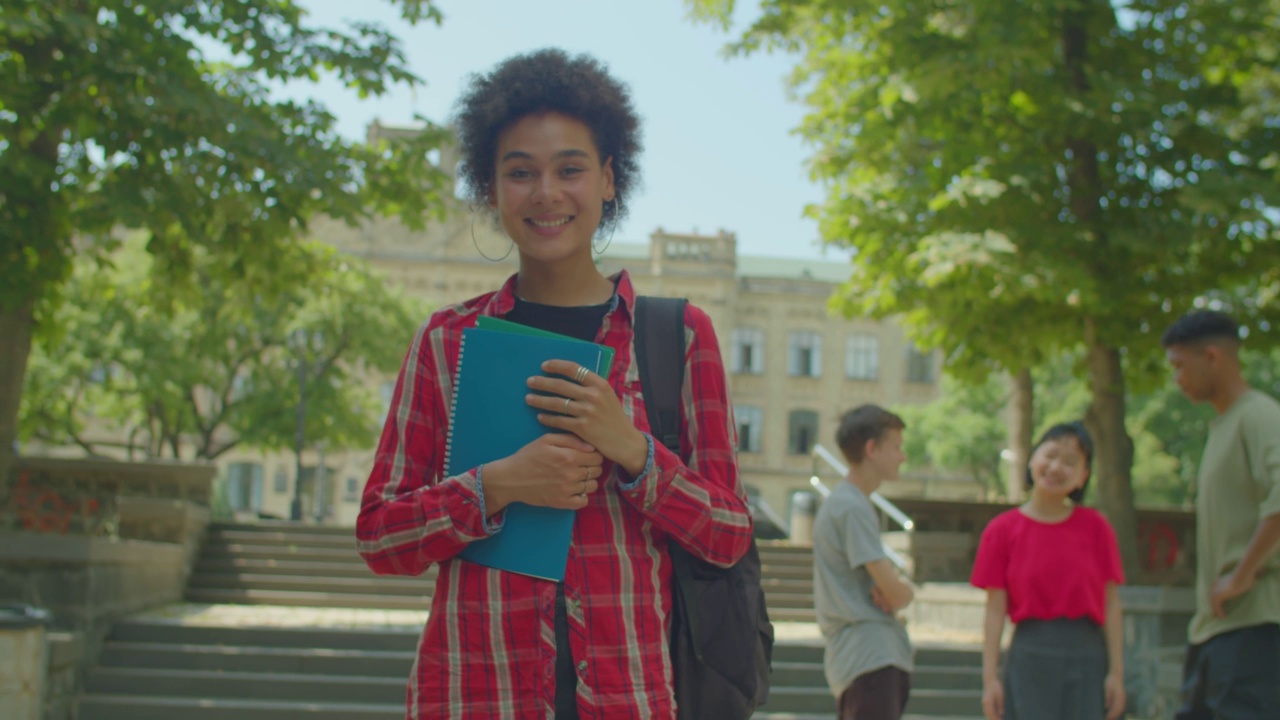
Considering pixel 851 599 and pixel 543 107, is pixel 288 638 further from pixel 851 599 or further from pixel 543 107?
pixel 543 107

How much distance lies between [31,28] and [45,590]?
159 inches

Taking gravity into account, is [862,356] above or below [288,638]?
→ above

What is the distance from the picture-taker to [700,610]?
2.07 metres

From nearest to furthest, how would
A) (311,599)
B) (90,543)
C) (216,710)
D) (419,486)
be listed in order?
1. (419,486)
2. (216,710)
3. (90,543)
4. (311,599)

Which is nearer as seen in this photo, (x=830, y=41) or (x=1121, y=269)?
(x=1121, y=269)

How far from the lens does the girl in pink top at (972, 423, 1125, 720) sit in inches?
178

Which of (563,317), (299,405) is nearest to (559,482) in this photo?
(563,317)

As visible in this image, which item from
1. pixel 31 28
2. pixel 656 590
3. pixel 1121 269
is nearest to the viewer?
pixel 656 590

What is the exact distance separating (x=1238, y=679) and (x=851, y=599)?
1.33 metres

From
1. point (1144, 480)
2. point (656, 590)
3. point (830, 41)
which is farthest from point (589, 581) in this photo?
point (1144, 480)

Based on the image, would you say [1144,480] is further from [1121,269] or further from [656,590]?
[656,590]

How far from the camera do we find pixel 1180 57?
44.0 feet

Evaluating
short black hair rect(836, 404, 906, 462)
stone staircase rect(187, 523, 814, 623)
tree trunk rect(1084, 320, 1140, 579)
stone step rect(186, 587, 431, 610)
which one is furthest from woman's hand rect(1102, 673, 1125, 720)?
stone step rect(186, 587, 431, 610)

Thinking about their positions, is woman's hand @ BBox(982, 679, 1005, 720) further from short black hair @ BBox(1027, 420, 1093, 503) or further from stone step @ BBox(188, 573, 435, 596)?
stone step @ BBox(188, 573, 435, 596)
